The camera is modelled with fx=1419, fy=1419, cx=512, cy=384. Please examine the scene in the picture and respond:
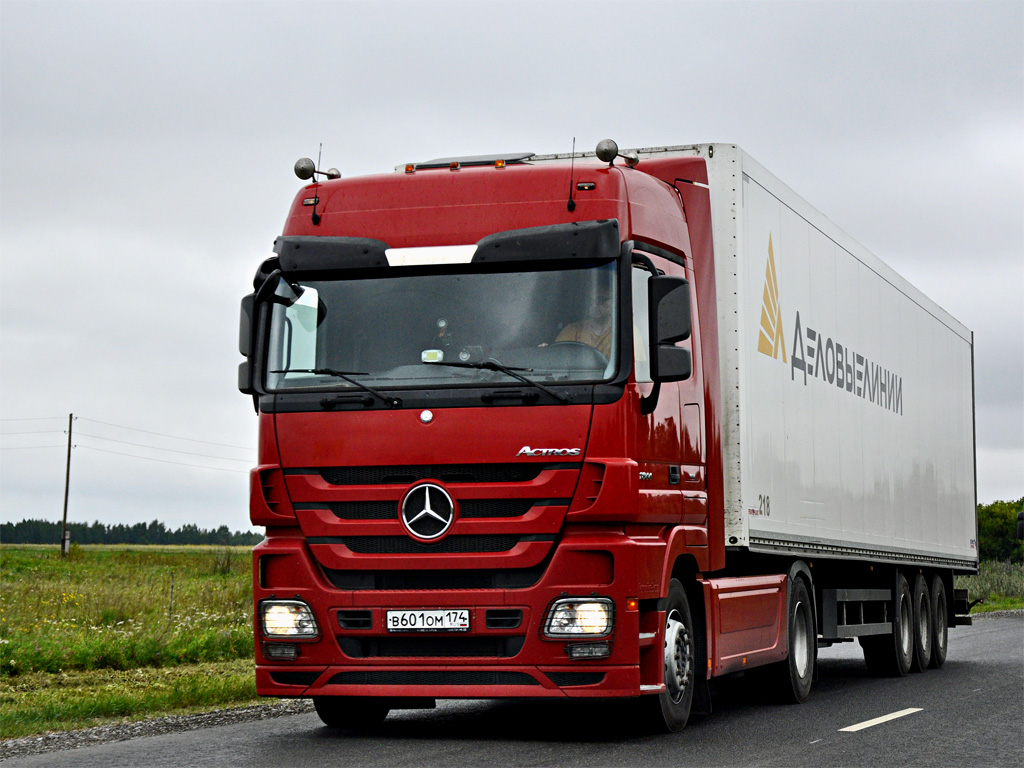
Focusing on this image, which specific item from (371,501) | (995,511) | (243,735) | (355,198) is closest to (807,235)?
(355,198)

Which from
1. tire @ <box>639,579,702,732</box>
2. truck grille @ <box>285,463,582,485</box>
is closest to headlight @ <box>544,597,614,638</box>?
tire @ <box>639,579,702,732</box>

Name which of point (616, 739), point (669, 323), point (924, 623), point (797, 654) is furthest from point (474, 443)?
point (924, 623)

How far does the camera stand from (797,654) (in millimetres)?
11984

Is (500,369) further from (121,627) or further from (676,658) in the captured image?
(121,627)

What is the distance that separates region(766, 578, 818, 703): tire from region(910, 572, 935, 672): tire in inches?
177

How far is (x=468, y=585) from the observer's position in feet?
28.0

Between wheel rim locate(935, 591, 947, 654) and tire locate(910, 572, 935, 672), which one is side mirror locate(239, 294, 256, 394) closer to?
tire locate(910, 572, 935, 672)

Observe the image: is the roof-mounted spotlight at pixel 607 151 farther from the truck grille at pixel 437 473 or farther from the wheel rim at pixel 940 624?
the wheel rim at pixel 940 624

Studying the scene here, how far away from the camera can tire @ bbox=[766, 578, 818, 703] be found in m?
11.7

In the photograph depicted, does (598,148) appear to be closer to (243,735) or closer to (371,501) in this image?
(371,501)

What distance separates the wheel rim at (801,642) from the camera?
11969 millimetres

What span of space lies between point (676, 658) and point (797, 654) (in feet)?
10.4

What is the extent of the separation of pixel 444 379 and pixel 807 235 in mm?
5005

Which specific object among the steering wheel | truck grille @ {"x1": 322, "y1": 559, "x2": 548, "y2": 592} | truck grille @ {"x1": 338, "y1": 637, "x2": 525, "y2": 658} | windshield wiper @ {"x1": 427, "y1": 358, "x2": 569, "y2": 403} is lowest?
truck grille @ {"x1": 338, "y1": 637, "x2": 525, "y2": 658}
